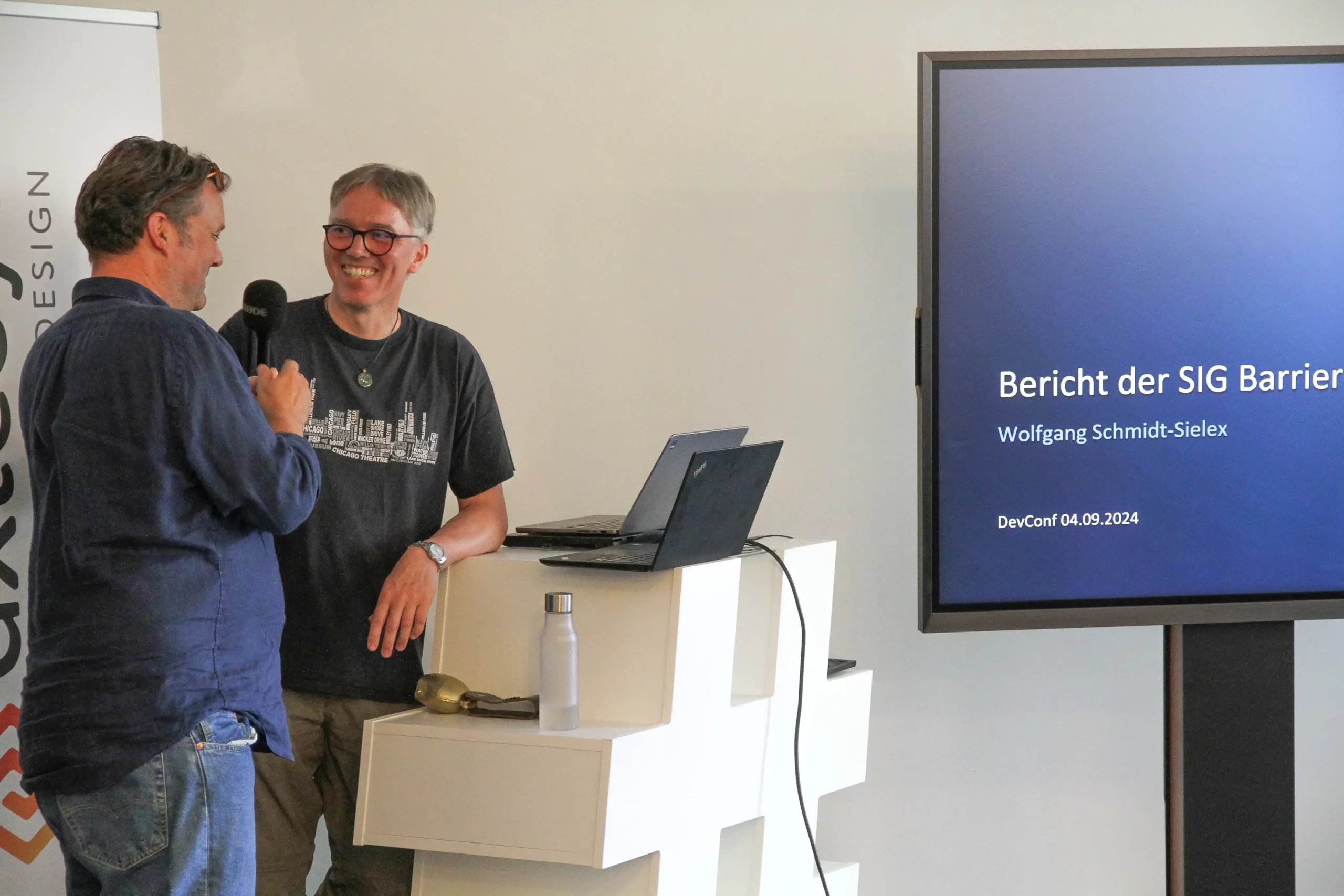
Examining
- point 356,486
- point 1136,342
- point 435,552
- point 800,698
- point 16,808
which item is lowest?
point 16,808

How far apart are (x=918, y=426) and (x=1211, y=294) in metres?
0.60

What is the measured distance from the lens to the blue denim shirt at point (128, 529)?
151 cm

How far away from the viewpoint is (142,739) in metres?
1.51

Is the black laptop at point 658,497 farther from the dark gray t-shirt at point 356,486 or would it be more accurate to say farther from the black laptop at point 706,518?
the dark gray t-shirt at point 356,486

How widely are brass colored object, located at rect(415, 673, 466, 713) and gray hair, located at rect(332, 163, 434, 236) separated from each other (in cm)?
82

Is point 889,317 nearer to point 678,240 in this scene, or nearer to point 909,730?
point 678,240

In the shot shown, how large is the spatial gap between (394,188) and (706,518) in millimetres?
844

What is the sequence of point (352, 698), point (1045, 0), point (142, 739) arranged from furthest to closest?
point (1045, 0) < point (352, 698) < point (142, 739)

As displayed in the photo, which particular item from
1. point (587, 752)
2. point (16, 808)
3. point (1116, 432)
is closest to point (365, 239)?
point (587, 752)

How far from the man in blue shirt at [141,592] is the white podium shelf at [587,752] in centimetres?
29

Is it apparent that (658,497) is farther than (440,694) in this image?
Yes

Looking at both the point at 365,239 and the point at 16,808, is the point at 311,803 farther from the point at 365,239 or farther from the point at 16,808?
the point at 365,239

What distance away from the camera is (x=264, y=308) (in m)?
1.98

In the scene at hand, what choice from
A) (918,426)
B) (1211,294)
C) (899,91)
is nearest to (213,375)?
(918,426)
